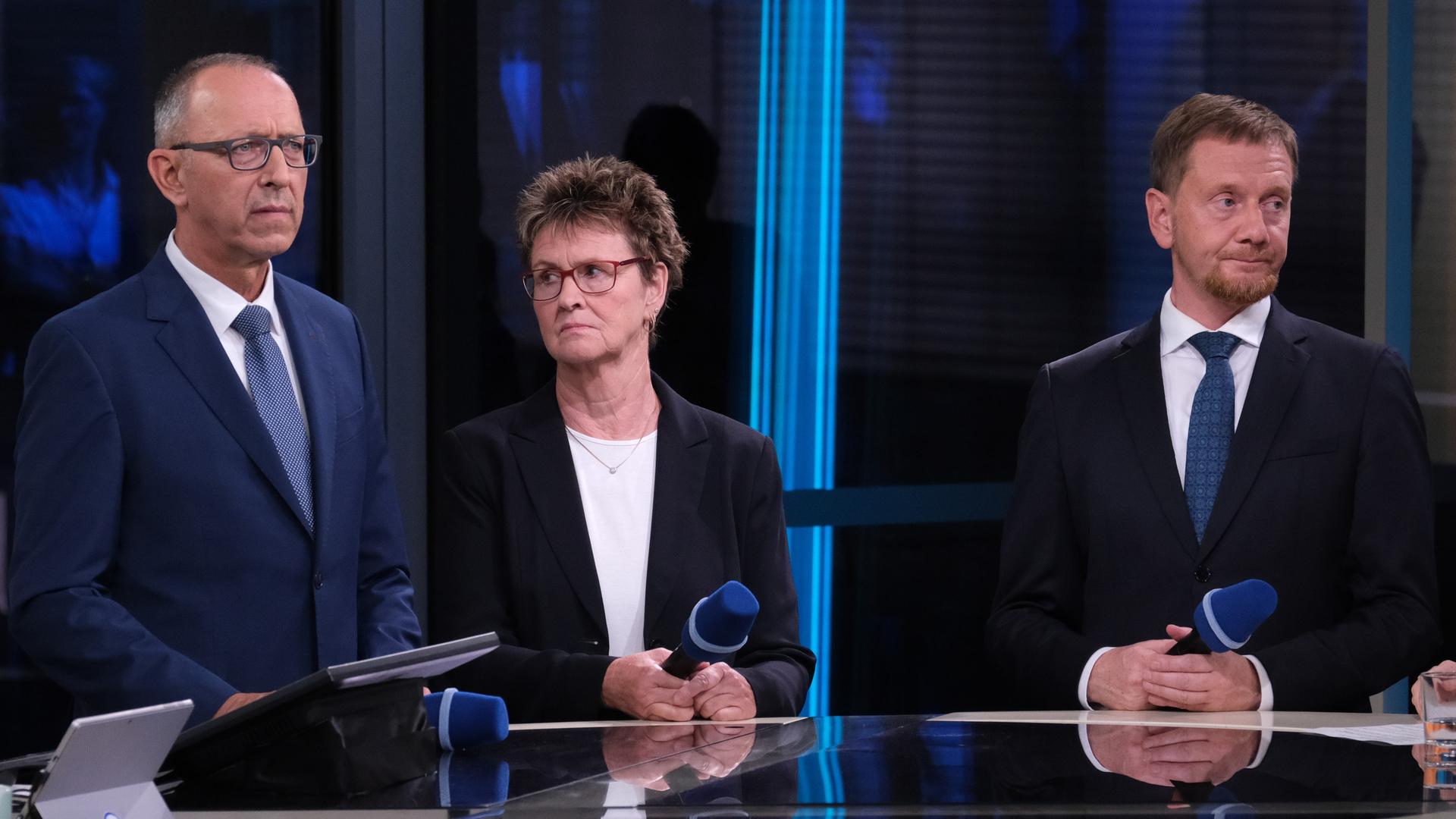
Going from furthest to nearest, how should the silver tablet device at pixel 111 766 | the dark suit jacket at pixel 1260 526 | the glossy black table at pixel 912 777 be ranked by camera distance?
the dark suit jacket at pixel 1260 526, the glossy black table at pixel 912 777, the silver tablet device at pixel 111 766

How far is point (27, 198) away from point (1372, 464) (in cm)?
267

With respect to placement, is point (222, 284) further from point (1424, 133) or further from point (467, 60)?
point (1424, 133)

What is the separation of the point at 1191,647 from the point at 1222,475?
44cm

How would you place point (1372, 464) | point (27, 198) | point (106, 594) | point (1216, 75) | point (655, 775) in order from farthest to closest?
point (1216, 75) → point (27, 198) → point (1372, 464) → point (106, 594) → point (655, 775)

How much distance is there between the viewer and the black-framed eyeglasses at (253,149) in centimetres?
270

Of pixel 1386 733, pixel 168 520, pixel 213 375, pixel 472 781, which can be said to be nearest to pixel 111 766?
pixel 472 781

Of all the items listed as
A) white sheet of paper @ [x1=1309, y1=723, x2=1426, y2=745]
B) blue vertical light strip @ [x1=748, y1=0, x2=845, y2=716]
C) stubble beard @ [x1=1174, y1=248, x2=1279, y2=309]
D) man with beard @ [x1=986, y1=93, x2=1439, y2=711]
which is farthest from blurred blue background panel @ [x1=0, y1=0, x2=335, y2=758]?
white sheet of paper @ [x1=1309, y1=723, x2=1426, y2=745]

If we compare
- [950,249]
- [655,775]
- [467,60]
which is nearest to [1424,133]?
[950,249]

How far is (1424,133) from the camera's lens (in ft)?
14.0

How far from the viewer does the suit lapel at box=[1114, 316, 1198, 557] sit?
9.71 feet

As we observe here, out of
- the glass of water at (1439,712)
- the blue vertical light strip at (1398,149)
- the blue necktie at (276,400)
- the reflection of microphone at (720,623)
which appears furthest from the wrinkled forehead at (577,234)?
the blue vertical light strip at (1398,149)

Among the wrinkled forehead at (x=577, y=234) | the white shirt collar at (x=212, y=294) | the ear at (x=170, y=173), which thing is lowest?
the white shirt collar at (x=212, y=294)

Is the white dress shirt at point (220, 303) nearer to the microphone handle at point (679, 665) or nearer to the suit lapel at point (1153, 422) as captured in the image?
the microphone handle at point (679, 665)

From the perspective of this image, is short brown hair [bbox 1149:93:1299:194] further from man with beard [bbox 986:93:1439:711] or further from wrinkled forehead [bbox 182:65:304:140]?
wrinkled forehead [bbox 182:65:304:140]
